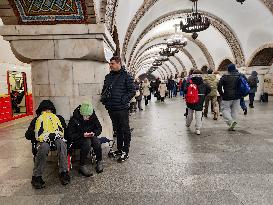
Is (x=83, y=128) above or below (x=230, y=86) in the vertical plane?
below

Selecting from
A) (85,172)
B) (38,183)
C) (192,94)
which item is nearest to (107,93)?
(85,172)

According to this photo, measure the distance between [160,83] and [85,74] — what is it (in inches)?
464

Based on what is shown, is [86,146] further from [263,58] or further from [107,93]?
[263,58]

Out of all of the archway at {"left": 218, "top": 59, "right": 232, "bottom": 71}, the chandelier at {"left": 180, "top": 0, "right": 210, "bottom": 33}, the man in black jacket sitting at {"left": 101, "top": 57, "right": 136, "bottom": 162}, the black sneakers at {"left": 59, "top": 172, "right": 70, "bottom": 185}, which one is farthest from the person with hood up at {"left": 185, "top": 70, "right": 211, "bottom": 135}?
the archway at {"left": 218, "top": 59, "right": 232, "bottom": 71}

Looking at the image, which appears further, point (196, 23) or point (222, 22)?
point (222, 22)

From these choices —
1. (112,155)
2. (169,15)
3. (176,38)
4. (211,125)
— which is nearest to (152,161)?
(112,155)

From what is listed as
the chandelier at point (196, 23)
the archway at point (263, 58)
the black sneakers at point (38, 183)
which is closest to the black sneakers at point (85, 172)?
the black sneakers at point (38, 183)

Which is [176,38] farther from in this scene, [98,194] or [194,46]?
[98,194]

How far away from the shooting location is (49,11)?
4.29 meters

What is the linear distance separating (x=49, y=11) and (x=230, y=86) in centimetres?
406

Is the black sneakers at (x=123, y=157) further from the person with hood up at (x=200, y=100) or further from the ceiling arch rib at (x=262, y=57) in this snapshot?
the ceiling arch rib at (x=262, y=57)

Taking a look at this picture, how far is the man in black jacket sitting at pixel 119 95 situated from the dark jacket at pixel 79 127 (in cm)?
46

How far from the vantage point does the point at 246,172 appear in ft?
11.8

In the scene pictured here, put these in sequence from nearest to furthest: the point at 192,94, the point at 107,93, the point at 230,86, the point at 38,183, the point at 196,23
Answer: the point at 38,183, the point at 107,93, the point at 192,94, the point at 230,86, the point at 196,23
